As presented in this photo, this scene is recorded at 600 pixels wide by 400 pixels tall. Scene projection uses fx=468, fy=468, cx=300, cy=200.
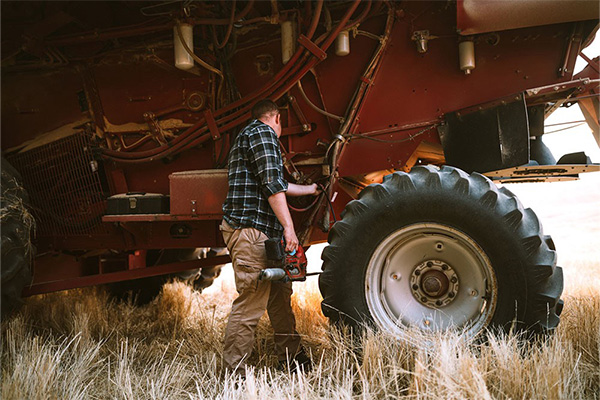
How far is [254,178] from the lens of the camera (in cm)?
343

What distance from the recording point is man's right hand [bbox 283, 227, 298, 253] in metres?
3.26

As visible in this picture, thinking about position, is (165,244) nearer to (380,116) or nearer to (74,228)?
(74,228)

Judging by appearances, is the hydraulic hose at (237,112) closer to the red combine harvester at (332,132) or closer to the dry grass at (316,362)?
the red combine harvester at (332,132)

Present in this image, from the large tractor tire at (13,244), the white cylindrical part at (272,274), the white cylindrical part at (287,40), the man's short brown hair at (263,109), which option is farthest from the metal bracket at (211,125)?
the large tractor tire at (13,244)

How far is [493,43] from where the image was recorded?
378cm

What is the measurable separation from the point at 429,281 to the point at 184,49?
2.68 metres

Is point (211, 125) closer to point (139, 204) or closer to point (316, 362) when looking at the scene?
point (139, 204)

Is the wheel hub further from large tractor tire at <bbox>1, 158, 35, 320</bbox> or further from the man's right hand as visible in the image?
large tractor tire at <bbox>1, 158, 35, 320</bbox>

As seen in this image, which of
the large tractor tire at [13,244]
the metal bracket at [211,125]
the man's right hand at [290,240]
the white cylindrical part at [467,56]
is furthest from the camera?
the metal bracket at [211,125]

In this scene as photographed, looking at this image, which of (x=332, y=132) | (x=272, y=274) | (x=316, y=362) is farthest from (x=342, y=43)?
(x=316, y=362)

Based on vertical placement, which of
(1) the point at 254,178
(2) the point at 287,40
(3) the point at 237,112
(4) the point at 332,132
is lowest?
(1) the point at 254,178

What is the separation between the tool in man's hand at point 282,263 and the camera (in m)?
3.14

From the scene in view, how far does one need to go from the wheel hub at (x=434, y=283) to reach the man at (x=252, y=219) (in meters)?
0.91

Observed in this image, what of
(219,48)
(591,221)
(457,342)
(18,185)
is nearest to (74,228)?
(18,185)
